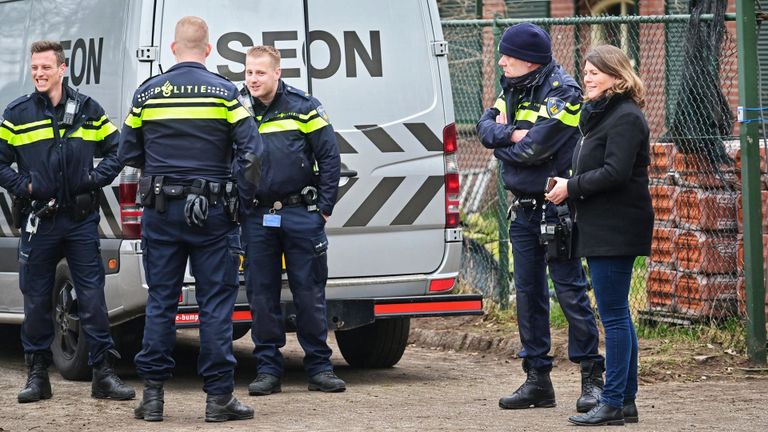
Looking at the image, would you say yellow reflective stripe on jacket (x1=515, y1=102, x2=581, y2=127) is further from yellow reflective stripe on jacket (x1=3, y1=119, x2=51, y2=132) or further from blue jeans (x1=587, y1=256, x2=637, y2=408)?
yellow reflective stripe on jacket (x1=3, y1=119, x2=51, y2=132)

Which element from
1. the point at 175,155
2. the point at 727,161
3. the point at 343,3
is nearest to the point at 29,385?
the point at 175,155

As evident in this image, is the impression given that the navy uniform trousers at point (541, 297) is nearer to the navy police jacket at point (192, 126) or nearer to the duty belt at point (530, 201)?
the duty belt at point (530, 201)

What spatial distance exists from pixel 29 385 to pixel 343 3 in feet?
9.21

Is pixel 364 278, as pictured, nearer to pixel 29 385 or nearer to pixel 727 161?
pixel 29 385

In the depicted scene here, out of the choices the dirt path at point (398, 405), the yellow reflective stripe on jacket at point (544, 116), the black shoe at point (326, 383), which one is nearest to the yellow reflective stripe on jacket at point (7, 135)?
the dirt path at point (398, 405)

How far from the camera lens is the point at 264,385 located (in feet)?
26.6

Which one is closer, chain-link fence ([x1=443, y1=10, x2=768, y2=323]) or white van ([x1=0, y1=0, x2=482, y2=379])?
white van ([x1=0, y1=0, x2=482, y2=379])

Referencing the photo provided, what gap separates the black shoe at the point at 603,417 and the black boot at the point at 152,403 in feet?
6.78

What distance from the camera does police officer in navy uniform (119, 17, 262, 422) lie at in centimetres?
710

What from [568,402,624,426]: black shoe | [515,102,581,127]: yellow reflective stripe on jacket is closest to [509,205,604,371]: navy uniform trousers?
[515,102,581,127]: yellow reflective stripe on jacket

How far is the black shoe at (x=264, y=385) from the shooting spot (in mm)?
8078

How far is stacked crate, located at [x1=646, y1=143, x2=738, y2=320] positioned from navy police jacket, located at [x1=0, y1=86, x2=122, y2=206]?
395cm

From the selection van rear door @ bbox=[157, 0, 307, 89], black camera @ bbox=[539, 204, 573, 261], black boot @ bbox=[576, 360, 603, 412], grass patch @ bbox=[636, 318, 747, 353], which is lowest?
black boot @ bbox=[576, 360, 603, 412]

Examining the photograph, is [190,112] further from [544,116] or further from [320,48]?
[544,116]
